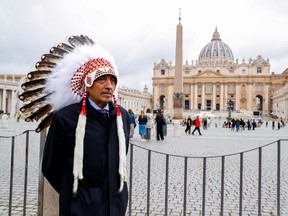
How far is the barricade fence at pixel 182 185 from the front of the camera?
11.7 feet

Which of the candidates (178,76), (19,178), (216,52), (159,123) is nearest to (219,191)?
(19,178)

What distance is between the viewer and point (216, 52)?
10188 cm

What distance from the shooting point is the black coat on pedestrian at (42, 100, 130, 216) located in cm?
201

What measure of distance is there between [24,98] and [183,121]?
32.6 m

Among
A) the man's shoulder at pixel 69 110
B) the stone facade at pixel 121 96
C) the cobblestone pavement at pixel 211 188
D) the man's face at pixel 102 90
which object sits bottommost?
the cobblestone pavement at pixel 211 188

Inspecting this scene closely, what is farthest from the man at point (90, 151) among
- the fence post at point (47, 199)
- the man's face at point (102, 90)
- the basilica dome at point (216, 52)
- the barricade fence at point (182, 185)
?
the basilica dome at point (216, 52)

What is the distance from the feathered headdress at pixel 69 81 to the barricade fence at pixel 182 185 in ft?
2.10

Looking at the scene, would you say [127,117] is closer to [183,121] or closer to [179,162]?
[179,162]

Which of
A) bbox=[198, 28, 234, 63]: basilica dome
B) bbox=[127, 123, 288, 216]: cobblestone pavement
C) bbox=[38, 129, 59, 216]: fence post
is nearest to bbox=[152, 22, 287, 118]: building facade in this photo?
bbox=[198, 28, 234, 63]: basilica dome

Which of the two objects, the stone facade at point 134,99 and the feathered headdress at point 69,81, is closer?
the feathered headdress at point 69,81

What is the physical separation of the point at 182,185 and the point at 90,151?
3987mm

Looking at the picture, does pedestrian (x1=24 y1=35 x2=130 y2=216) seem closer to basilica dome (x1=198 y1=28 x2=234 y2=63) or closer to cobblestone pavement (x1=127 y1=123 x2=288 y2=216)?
cobblestone pavement (x1=127 y1=123 x2=288 y2=216)

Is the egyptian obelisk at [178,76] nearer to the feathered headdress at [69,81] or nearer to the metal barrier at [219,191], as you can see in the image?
the metal barrier at [219,191]

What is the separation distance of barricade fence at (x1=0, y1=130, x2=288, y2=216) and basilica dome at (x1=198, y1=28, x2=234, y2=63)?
97391 millimetres
